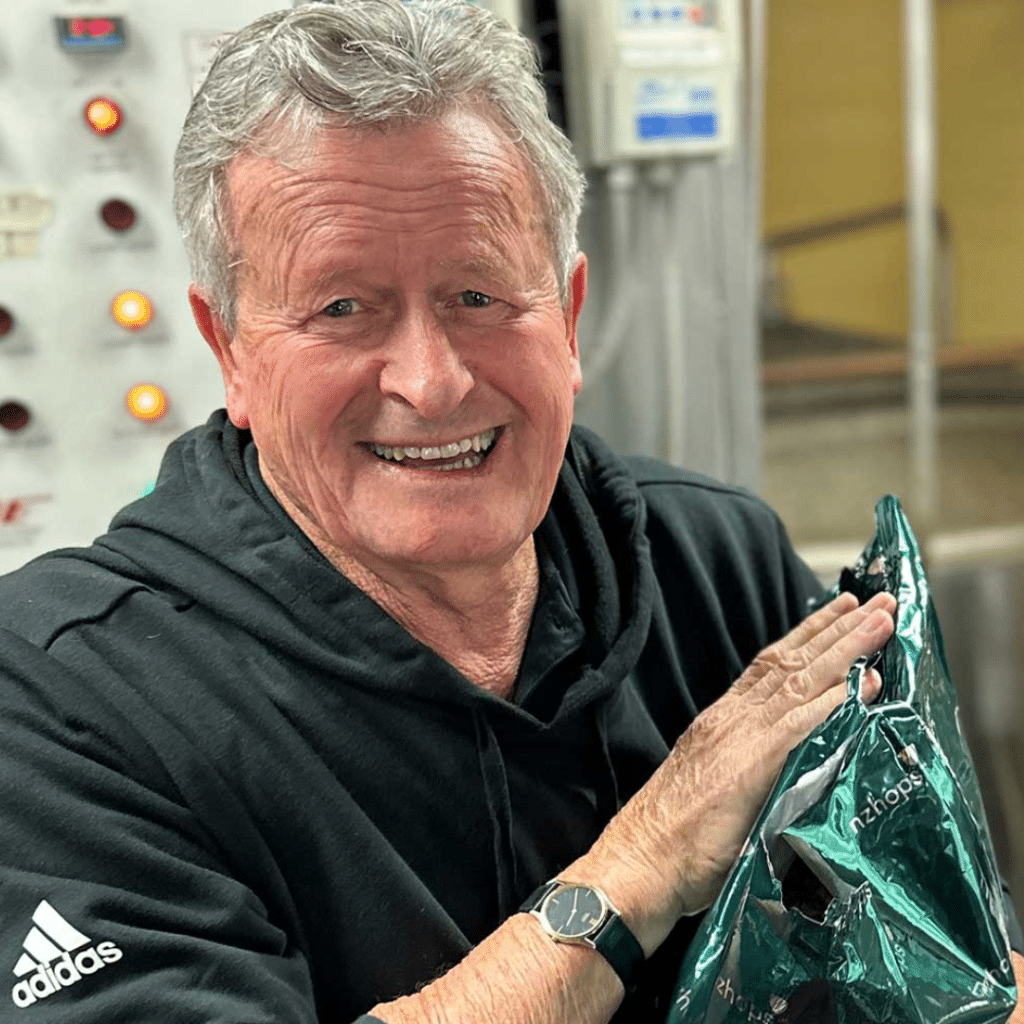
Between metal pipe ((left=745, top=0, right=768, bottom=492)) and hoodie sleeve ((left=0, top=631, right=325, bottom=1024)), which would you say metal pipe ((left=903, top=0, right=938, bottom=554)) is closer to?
metal pipe ((left=745, top=0, right=768, bottom=492))

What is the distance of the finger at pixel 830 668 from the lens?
3.56ft

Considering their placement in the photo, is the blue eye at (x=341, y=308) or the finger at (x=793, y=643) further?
the finger at (x=793, y=643)

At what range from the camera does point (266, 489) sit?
118 centimetres

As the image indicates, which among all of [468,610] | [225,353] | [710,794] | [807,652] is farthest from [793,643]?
[225,353]

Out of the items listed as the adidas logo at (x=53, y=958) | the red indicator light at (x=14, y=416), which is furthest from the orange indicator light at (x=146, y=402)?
the adidas logo at (x=53, y=958)

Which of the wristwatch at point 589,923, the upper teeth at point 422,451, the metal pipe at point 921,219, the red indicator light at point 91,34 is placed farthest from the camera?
the metal pipe at point 921,219

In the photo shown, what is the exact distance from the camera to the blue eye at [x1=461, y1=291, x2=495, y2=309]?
1.09 metres

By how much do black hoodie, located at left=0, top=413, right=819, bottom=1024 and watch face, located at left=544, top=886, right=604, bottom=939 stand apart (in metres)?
0.12

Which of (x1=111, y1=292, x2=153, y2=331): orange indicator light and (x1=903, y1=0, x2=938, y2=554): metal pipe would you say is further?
(x1=903, y1=0, x2=938, y2=554): metal pipe

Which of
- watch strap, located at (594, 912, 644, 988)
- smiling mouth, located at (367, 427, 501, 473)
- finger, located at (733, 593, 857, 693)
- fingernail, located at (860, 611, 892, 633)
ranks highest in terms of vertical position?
smiling mouth, located at (367, 427, 501, 473)

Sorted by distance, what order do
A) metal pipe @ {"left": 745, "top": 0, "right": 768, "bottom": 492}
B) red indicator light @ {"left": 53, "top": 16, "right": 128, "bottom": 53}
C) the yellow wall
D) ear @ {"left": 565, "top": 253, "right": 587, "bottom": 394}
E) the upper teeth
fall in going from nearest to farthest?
the upper teeth, ear @ {"left": 565, "top": 253, "right": 587, "bottom": 394}, red indicator light @ {"left": 53, "top": 16, "right": 128, "bottom": 53}, metal pipe @ {"left": 745, "top": 0, "right": 768, "bottom": 492}, the yellow wall

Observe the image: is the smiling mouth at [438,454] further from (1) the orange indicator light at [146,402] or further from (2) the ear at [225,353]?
(1) the orange indicator light at [146,402]

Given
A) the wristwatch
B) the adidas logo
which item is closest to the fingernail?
the wristwatch

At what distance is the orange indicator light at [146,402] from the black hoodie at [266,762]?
0.99ft
